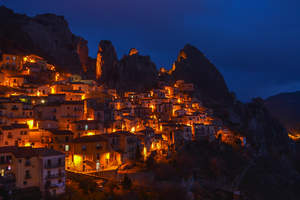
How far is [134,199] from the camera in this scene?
34.6 m

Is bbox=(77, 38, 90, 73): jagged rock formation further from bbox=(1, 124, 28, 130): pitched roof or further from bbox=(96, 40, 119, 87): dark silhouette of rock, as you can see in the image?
bbox=(1, 124, 28, 130): pitched roof

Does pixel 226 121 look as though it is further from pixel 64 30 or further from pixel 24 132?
pixel 64 30

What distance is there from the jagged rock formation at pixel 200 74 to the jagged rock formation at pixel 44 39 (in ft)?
133

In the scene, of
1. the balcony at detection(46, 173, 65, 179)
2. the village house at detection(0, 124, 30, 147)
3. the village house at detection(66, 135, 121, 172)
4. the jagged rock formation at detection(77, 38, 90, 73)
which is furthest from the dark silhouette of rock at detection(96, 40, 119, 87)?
the balcony at detection(46, 173, 65, 179)

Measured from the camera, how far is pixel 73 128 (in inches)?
1825

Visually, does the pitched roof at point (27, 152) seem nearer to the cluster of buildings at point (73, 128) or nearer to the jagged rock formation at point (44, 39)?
the cluster of buildings at point (73, 128)

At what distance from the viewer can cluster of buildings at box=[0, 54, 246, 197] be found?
31.1 m

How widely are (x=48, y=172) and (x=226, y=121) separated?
66.1 m

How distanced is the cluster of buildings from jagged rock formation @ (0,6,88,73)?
17.6 m

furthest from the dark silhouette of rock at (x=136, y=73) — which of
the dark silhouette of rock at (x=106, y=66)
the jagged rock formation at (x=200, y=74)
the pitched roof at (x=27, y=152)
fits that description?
the pitched roof at (x=27, y=152)

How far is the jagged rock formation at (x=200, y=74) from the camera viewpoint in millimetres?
105806

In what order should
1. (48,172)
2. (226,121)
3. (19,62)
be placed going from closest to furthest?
1. (48,172)
2. (19,62)
3. (226,121)

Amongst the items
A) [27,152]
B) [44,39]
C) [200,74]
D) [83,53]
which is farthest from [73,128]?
[200,74]

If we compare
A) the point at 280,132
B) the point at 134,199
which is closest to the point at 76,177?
the point at 134,199
